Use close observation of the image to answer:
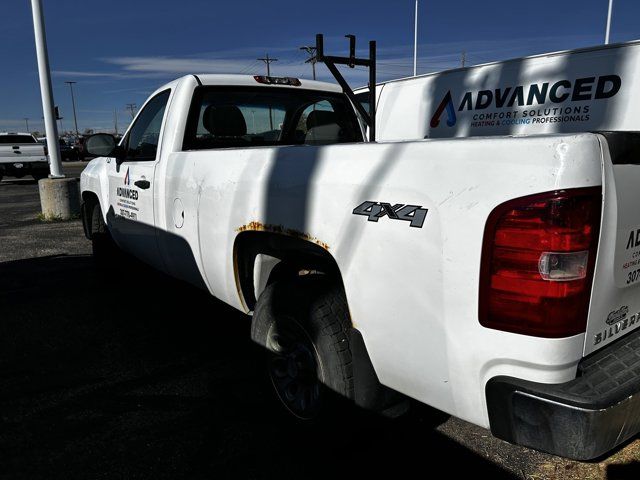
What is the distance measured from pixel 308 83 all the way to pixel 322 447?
9.79 feet

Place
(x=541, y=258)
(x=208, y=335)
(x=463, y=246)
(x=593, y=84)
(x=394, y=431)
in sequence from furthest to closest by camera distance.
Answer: (x=593, y=84)
(x=208, y=335)
(x=394, y=431)
(x=463, y=246)
(x=541, y=258)

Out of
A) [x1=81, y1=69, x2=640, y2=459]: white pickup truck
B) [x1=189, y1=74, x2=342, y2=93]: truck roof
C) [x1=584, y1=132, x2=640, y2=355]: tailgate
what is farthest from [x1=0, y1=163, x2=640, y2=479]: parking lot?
[x1=189, y1=74, x2=342, y2=93]: truck roof

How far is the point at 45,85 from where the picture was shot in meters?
10.0

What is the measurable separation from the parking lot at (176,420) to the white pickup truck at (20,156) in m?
15.8

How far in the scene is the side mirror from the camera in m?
4.52

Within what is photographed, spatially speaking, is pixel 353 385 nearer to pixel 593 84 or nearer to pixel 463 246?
pixel 463 246

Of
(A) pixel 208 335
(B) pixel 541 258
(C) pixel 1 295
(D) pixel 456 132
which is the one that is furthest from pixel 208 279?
(D) pixel 456 132

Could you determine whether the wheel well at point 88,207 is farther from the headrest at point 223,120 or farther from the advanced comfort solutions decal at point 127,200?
the headrest at point 223,120

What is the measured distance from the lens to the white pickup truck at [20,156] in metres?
18.0

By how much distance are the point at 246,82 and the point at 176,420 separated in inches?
98.8

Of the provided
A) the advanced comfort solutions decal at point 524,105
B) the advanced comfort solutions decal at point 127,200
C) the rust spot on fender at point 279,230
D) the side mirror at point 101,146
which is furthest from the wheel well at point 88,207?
the advanced comfort solutions decal at point 524,105

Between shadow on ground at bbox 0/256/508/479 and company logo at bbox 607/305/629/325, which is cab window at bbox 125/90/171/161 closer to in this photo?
shadow on ground at bbox 0/256/508/479

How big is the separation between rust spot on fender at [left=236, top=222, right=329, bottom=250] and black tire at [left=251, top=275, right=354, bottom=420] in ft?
0.85

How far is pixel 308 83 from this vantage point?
4.41 meters
